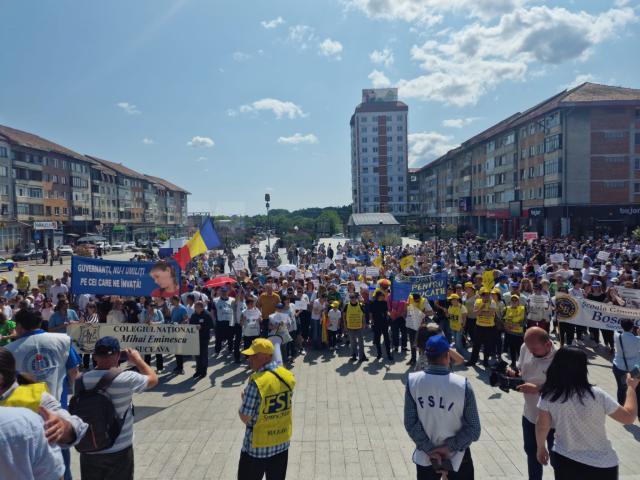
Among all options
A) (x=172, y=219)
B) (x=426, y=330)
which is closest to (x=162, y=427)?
(x=426, y=330)

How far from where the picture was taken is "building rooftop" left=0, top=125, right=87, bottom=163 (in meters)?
56.3

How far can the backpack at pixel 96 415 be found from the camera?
3.45 metres

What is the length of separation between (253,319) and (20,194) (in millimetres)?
61480

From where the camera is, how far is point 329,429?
6711 mm

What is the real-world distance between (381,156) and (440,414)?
4427 inches

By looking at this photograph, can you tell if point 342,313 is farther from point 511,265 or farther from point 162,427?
point 511,265

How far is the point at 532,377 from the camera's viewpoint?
15.2ft

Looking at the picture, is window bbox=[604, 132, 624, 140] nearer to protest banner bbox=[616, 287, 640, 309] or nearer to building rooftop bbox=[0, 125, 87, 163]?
protest banner bbox=[616, 287, 640, 309]

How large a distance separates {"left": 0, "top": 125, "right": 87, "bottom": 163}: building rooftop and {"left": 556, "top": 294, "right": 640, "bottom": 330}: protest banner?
64.2 metres

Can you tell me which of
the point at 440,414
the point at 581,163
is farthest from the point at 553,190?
the point at 440,414

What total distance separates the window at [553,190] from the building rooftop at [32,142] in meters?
63.9

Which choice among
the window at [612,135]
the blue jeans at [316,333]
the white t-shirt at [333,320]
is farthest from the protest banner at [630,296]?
the window at [612,135]

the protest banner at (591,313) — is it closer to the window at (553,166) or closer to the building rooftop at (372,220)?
the window at (553,166)

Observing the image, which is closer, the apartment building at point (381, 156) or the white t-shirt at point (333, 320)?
the white t-shirt at point (333, 320)
